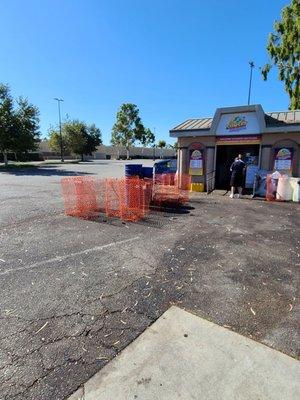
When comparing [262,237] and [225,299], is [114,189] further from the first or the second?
[225,299]

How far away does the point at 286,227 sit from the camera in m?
7.84

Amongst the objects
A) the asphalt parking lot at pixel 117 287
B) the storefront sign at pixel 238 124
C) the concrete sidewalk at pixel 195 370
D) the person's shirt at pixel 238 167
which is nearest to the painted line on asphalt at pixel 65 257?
the asphalt parking lot at pixel 117 287

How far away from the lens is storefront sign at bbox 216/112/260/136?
1296 cm

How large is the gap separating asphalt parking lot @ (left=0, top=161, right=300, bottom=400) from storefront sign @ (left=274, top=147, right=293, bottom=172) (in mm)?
5089

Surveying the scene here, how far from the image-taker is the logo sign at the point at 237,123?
13164 millimetres

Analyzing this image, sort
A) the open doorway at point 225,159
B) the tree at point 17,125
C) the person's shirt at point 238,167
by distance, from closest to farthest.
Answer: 1. the person's shirt at point 238,167
2. the open doorway at point 225,159
3. the tree at point 17,125

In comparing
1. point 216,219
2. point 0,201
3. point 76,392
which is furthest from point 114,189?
point 76,392

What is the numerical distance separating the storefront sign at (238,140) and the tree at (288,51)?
47.5 feet

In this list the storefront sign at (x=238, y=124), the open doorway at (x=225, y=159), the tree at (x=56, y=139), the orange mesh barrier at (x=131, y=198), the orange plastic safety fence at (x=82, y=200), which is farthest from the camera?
the tree at (x=56, y=139)

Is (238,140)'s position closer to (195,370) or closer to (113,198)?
(113,198)

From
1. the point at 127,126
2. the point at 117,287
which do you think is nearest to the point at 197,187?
the point at 117,287

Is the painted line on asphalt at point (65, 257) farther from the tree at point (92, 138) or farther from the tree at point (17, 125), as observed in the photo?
the tree at point (92, 138)

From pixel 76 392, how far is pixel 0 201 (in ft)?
36.0

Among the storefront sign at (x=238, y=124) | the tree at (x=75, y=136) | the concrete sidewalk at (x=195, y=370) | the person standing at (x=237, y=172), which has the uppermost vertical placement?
the tree at (x=75, y=136)
